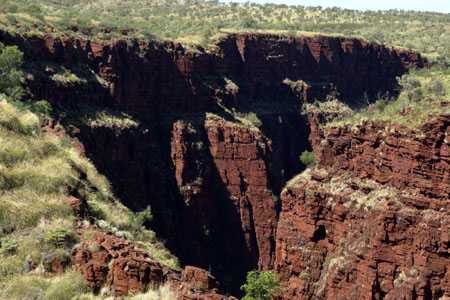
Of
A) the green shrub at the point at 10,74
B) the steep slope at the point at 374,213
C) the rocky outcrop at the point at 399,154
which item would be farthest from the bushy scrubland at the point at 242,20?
the steep slope at the point at 374,213

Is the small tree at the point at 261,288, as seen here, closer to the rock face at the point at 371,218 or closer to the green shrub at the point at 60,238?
the rock face at the point at 371,218

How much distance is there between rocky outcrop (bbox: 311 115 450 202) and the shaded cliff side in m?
18.7

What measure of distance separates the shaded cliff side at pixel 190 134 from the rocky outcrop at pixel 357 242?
17.1m

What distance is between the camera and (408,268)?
33.7 m

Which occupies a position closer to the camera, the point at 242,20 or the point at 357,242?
the point at 357,242

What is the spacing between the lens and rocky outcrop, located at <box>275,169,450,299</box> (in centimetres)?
3303

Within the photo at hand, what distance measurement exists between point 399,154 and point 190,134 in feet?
105

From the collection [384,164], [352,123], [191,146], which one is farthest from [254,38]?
[384,164]

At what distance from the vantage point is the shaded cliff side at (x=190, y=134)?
5700 cm

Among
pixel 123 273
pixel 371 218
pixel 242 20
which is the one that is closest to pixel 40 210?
pixel 123 273

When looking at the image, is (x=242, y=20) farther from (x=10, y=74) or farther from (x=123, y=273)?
(x=123, y=273)

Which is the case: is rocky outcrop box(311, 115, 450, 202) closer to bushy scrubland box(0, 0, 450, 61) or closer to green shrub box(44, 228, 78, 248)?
green shrub box(44, 228, 78, 248)

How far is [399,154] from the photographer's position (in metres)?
36.3

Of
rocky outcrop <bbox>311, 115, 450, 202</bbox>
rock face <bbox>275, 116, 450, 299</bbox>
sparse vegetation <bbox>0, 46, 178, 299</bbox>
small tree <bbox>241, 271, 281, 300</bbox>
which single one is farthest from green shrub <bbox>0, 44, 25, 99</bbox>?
rocky outcrop <bbox>311, 115, 450, 202</bbox>
